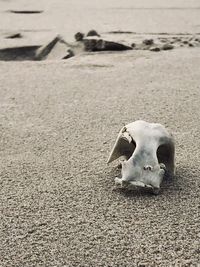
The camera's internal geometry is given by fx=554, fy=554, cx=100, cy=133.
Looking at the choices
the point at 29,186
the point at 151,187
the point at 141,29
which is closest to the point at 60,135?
the point at 29,186

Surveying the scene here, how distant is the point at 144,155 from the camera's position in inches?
73.3

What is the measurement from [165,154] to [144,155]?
14 cm

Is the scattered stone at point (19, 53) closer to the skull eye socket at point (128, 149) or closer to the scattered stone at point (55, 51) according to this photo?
the scattered stone at point (55, 51)

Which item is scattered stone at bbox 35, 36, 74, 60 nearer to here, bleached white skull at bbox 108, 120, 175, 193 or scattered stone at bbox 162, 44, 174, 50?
scattered stone at bbox 162, 44, 174, 50

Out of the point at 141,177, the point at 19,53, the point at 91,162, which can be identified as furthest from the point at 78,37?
the point at 141,177

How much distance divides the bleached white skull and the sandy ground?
0.05 m

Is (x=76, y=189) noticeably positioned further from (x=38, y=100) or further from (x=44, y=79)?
(x=44, y=79)

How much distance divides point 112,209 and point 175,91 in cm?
137

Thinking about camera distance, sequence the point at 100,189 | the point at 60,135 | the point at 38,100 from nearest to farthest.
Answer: the point at 100,189
the point at 60,135
the point at 38,100

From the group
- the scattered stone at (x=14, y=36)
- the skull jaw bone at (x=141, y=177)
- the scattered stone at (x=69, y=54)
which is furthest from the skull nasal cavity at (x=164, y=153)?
the scattered stone at (x=14, y=36)

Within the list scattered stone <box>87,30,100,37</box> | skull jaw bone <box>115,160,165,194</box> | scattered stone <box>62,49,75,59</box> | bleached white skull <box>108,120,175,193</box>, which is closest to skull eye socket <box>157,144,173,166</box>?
bleached white skull <box>108,120,175,193</box>

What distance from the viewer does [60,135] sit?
2.40m

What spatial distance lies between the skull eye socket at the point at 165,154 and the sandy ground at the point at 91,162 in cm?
7

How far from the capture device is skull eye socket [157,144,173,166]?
1.94 m
